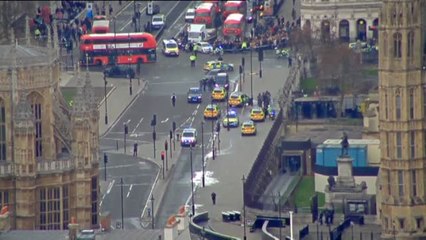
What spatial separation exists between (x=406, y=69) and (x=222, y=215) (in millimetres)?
8353

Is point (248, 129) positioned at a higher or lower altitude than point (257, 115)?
lower

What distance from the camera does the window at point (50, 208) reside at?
161688 mm

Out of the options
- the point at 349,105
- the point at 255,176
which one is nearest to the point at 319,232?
the point at 255,176

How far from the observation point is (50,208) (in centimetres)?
16212

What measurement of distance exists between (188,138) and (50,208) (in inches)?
939

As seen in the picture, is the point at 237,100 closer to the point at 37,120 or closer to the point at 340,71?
the point at 340,71

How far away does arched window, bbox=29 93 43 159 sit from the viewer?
162750 millimetres

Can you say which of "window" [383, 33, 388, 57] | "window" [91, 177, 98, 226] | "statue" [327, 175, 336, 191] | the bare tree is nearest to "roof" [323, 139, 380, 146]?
"statue" [327, 175, 336, 191]

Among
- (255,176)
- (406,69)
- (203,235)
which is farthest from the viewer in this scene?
(255,176)

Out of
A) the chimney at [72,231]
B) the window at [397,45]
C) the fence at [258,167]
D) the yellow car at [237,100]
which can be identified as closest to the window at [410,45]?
the window at [397,45]

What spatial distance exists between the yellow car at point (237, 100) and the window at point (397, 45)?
2983 cm

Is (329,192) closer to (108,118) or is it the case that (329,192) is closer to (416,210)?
(416,210)

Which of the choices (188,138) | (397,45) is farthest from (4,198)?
(188,138)

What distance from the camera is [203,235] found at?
504 feet
